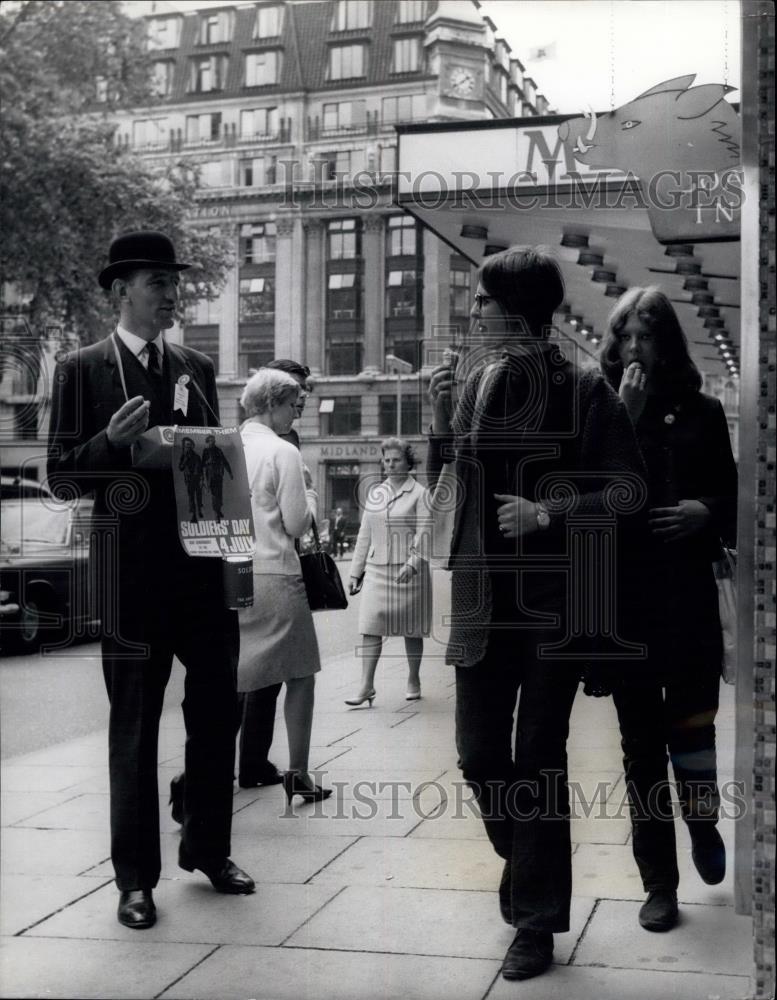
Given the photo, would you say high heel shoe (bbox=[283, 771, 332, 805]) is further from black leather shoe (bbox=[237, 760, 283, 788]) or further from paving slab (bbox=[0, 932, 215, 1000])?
paving slab (bbox=[0, 932, 215, 1000])

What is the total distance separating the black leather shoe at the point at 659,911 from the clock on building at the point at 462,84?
2.31 m

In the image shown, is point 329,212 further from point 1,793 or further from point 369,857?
point 1,793

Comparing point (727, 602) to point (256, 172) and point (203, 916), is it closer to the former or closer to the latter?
point (203, 916)

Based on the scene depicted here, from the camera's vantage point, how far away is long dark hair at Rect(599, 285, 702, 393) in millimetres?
3779

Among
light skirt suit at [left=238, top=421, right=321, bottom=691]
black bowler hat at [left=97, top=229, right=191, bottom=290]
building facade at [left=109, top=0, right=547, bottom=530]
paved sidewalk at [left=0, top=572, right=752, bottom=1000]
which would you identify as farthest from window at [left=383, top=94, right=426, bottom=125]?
paved sidewalk at [left=0, top=572, right=752, bottom=1000]

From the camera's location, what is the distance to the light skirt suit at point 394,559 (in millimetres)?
4180

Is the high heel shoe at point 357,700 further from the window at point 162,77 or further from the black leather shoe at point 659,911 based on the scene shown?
the window at point 162,77

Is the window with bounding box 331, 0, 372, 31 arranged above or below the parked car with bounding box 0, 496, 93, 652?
above

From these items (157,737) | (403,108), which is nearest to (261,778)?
(157,737)

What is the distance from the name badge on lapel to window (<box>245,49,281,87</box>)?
928 millimetres

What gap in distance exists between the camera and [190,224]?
4184 millimetres

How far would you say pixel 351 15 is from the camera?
155 inches

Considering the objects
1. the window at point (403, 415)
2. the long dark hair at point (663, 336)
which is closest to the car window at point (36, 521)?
the window at point (403, 415)

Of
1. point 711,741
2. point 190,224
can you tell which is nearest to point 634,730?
point 711,741
